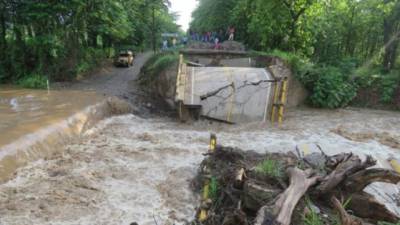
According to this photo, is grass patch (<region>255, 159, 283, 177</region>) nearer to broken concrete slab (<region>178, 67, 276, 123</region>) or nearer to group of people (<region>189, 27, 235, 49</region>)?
broken concrete slab (<region>178, 67, 276, 123</region>)

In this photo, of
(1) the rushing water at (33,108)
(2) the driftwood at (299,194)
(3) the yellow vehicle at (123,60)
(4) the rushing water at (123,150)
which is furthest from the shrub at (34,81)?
(2) the driftwood at (299,194)

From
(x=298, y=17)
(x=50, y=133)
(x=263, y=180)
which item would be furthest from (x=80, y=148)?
(x=298, y=17)

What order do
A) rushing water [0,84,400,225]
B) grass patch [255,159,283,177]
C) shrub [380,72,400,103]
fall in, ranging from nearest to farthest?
grass patch [255,159,283,177] < rushing water [0,84,400,225] < shrub [380,72,400,103]

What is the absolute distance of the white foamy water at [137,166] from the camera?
18.6ft

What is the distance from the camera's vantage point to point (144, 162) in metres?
8.07

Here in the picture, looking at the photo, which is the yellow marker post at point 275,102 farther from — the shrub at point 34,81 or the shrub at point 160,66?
the shrub at point 34,81

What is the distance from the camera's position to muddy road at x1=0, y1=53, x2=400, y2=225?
224 inches

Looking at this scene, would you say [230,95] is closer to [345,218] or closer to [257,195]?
[257,195]

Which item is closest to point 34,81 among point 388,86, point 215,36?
point 215,36

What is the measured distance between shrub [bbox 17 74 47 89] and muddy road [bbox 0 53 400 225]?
6.00 meters

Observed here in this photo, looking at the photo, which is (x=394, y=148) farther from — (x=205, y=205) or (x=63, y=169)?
(x=63, y=169)

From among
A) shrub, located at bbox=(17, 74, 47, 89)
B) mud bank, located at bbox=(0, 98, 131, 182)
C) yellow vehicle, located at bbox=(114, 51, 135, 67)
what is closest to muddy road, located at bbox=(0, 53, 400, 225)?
mud bank, located at bbox=(0, 98, 131, 182)

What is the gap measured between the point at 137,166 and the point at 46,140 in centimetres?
244

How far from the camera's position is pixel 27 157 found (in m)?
7.52
